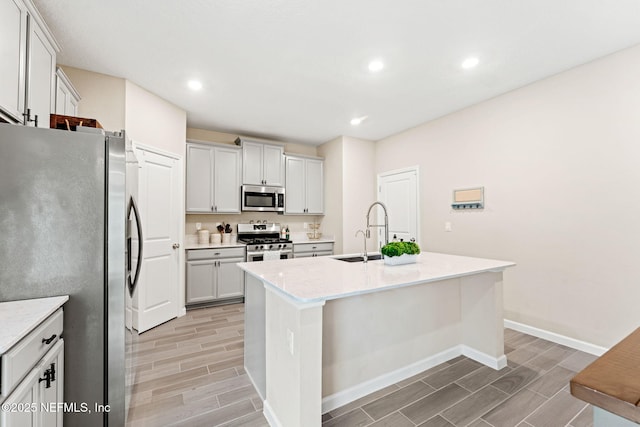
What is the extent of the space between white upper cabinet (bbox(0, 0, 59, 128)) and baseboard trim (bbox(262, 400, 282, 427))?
7.68 ft

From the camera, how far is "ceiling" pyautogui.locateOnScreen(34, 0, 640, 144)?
6.46ft

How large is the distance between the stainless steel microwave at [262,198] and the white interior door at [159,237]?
113 centimetres

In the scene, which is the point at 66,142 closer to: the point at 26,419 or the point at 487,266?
the point at 26,419

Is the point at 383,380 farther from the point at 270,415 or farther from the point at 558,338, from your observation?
the point at 558,338

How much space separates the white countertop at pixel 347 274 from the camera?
1523 millimetres

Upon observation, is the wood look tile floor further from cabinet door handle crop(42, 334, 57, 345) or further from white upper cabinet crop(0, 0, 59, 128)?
white upper cabinet crop(0, 0, 59, 128)

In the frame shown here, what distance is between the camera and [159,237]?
134 inches

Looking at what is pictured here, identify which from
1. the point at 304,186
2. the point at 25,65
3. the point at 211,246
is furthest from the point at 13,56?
the point at 304,186

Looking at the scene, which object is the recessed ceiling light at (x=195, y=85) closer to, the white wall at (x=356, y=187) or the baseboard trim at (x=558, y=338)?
the white wall at (x=356, y=187)

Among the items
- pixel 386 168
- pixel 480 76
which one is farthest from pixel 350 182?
pixel 480 76

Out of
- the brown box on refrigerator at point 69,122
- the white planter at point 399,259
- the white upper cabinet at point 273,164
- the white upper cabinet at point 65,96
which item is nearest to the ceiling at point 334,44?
the white upper cabinet at point 65,96

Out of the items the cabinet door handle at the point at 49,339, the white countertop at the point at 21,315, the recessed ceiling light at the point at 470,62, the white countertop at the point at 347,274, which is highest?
the recessed ceiling light at the point at 470,62

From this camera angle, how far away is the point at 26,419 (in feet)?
3.40

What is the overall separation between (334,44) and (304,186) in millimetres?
3044
